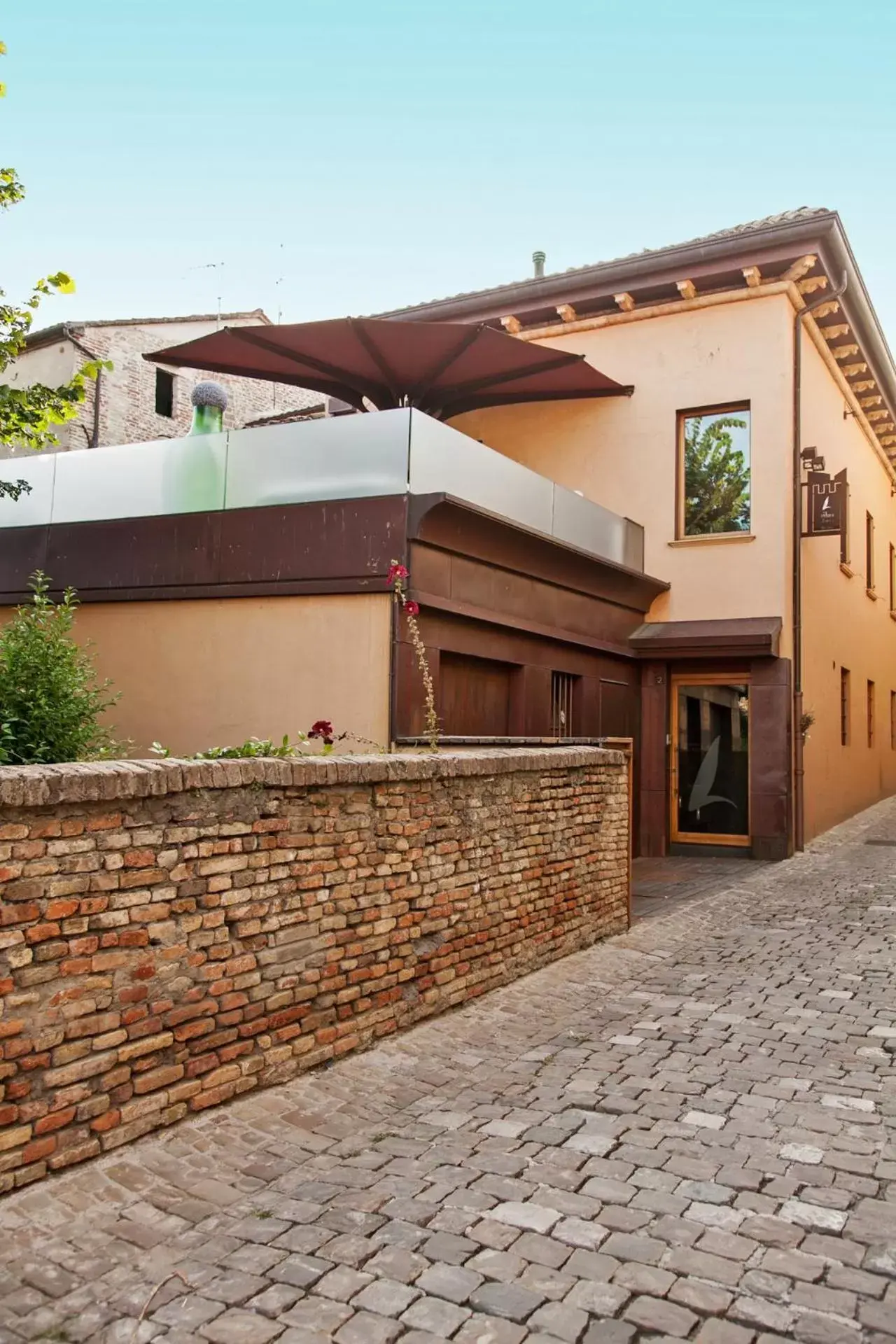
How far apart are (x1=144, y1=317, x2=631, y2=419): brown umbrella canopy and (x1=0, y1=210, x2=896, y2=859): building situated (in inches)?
29.4

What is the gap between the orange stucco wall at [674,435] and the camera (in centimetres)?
1293

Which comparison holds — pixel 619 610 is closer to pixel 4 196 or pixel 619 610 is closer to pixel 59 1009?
pixel 4 196

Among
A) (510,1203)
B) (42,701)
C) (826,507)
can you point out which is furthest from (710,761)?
(510,1203)

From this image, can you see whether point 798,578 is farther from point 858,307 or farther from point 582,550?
point 858,307

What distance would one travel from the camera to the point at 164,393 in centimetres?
2119

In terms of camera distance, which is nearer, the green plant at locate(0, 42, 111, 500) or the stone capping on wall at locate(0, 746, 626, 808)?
the stone capping on wall at locate(0, 746, 626, 808)

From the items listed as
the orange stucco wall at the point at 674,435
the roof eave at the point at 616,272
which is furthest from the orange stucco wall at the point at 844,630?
the roof eave at the point at 616,272

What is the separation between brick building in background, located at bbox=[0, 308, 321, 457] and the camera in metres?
18.4

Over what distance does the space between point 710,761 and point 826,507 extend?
3.41 meters

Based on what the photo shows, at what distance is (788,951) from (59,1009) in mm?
5554

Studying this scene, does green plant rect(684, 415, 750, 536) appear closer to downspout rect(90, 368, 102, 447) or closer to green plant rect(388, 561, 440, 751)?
green plant rect(388, 561, 440, 751)

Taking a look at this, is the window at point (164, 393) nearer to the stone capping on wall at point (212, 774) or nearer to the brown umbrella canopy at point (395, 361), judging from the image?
the brown umbrella canopy at point (395, 361)

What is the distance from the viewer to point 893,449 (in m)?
20.6

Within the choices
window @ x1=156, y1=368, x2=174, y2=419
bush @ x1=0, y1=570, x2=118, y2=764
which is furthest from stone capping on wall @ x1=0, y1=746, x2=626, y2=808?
window @ x1=156, y1=368, x2=174, y2=419
